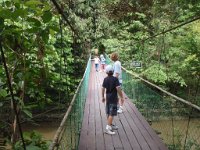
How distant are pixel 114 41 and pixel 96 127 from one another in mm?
8150

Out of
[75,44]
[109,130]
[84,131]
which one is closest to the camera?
[109,130]

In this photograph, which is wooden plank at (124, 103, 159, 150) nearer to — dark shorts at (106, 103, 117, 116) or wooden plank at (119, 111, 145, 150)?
wooden plank at (119, 111, 145, 150)

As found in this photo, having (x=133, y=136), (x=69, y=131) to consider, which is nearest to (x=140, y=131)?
(x=133, y=136)

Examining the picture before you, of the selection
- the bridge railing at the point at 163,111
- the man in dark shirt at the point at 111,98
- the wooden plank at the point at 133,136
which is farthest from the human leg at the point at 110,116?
the bridge railing at the point at 163,111

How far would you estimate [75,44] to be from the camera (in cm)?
891

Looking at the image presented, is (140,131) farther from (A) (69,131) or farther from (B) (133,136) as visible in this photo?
(A) (69,131)

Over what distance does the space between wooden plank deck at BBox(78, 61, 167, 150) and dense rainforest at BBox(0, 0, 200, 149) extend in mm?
552

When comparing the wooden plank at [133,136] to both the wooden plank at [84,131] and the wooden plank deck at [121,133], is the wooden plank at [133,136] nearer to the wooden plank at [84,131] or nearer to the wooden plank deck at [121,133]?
the wooden plank deck at [121,133]

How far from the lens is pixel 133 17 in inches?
576

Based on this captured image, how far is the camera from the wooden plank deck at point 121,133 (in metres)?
3.90

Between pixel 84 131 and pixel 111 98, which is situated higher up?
pixel 111 98

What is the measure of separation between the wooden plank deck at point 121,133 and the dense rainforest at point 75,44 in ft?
1.81

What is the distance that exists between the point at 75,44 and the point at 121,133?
4.72m

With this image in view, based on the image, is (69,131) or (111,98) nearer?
(69,131)
